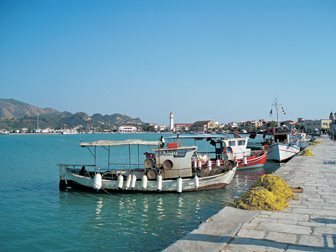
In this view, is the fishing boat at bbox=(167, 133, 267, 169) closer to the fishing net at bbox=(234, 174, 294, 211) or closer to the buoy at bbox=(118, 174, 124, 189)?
the buoy at bbox=(118, 174, 124, 189)

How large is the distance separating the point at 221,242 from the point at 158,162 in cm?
1393

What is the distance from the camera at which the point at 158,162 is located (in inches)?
813

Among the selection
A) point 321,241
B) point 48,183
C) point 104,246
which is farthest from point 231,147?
point 321,241

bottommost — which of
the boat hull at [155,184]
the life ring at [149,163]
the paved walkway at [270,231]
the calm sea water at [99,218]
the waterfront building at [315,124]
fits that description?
the calm sea water at [99,218]

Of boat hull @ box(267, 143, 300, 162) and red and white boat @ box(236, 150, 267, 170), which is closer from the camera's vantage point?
red and white boat @ box(236, 150, 267, 170)

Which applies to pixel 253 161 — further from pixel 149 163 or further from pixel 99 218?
pixel 99 218

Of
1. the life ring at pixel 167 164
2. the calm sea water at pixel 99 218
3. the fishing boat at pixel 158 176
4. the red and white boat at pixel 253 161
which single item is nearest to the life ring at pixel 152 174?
the fishing boat at pixel 158 176

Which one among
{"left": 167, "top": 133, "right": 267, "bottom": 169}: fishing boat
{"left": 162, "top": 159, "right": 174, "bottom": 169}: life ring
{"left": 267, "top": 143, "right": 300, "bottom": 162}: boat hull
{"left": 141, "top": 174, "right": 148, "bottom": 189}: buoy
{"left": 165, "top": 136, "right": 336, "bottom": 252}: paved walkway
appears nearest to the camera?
{"left": 165, "top": 136, "right": 336, "bottom": 252}: paved walkway

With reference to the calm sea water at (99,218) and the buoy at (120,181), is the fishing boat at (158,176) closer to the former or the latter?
the buoy at (120,181)

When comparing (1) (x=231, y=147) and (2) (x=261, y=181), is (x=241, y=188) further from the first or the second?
(2) (x=261, y=181)

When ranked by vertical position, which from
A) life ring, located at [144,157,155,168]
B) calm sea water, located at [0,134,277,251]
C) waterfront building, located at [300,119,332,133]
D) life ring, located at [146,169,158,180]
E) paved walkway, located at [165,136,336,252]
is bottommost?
calm sea water, located at [0,134,277,251]

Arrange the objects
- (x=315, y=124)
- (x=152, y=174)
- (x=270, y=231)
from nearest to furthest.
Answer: (x=270, y=231)
(x=152, y=174)
(x=315, y=124)

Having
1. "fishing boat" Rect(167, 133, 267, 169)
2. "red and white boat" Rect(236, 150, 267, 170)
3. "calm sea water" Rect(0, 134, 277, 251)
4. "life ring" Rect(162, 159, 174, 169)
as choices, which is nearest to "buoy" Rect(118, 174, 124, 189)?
"calm sea water" Rect(0, 134, 277, 251)

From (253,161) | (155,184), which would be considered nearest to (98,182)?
(155,184)
